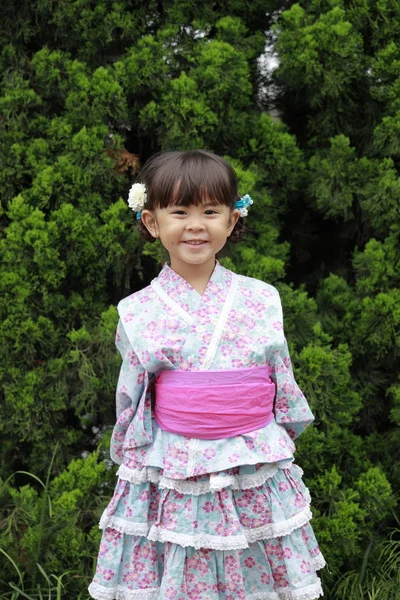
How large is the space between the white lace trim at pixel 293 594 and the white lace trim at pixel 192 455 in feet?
1.60

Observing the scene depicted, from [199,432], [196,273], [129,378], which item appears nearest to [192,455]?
[199,432]

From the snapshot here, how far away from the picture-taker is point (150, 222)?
8.06 ft

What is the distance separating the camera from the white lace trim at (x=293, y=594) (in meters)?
2.36

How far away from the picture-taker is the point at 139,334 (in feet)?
7.86

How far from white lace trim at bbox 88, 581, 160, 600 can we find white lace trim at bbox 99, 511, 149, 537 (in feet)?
0.59

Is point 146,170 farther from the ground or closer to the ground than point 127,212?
farther from the ground

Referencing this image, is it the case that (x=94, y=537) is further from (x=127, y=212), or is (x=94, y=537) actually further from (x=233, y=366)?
(x=127, y=212)

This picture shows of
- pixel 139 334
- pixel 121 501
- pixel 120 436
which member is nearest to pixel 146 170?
pixel 139 334

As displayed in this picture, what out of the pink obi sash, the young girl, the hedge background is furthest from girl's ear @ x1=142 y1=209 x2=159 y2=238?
the hedge background

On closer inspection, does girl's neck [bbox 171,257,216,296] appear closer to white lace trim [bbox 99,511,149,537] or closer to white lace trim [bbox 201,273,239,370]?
white lace trim [bbox 201,273,239,370]

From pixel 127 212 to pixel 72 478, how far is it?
1159mm

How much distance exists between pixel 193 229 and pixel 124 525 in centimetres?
95

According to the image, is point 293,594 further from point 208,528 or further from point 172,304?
point 172,304

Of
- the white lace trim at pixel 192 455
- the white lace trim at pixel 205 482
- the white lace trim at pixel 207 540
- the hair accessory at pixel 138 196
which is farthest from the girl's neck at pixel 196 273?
the white lace trim at pixel 207 540
